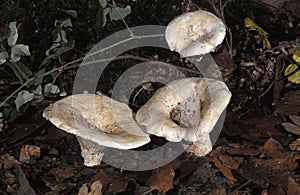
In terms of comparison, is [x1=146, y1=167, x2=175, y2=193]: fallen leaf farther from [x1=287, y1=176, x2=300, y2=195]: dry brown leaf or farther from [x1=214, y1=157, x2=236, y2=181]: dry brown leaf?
[x1=287, y1=176, x2=300, y2=195]: dry brown leaf

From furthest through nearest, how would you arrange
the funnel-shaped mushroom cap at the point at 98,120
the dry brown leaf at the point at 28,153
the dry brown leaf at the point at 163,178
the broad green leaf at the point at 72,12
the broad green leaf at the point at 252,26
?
the broad green leaf at the point at 72,12, the broad green leaf at the point at 252,26, the dry brown leaf at the point at 28,153, the dry brown leaf at the point at 163,178, the funnel-shaped mushroom cap at the point at 98,120

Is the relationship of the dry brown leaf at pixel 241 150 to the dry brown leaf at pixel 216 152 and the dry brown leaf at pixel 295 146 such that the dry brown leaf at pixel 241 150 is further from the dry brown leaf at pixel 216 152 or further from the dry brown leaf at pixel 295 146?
the dry brown leaf at pixel 295 146

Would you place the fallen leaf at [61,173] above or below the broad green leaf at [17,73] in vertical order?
below

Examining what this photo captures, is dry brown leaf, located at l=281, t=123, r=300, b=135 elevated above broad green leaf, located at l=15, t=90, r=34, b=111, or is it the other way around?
broad green leaf, located at l=15, t=90, r=34, b=111

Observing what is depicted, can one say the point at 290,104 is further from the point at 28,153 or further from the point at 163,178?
the point at 28,153

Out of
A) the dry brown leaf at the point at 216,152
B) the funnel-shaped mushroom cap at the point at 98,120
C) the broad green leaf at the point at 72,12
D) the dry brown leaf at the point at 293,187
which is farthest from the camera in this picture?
the broad green leaf at the point at 72,12

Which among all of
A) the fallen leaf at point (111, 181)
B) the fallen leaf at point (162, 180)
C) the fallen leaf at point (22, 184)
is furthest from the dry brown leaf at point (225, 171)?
the fallen leaf at point (22, 184)

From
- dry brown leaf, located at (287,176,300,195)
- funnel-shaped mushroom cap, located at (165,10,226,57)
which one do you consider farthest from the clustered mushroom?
dry brown leaf, located at (287,176,300,195)
